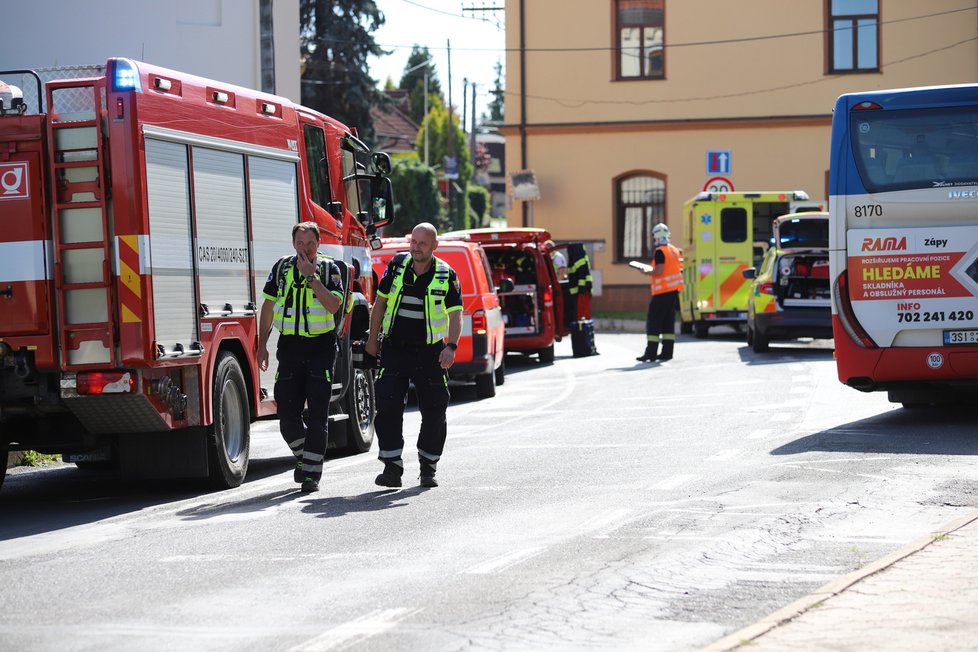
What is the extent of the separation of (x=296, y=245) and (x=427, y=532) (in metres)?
2.77

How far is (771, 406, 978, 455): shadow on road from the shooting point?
12.6m

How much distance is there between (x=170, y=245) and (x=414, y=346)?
1.74m

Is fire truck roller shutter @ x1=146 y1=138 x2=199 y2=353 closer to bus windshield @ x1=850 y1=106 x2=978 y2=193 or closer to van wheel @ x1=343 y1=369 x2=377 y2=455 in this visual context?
van wheel @ x1=343 y1=369 x2=377 y2=455

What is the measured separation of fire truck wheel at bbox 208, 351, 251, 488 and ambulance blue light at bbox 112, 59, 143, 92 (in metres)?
2.09

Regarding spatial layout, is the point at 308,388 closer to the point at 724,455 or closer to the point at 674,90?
the point at 724,455

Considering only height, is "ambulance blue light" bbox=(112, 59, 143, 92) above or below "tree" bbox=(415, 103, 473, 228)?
below

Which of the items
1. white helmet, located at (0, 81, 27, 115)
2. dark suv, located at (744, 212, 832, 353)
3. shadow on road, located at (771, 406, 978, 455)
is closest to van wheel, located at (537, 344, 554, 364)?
dark suv, located at (744, 212, 832, 353)

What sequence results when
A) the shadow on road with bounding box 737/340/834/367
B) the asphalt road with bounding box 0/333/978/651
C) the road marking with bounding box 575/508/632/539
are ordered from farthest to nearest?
the shadow on road with bounding box 737/340/834/367, the road marking with bounding box 575/508/632/539, the asphalt road with bounding box 0/333/978/651

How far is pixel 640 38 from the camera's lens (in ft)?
145

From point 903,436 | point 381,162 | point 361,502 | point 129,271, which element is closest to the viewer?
point 129,271

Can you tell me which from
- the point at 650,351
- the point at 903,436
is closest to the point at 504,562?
the point at 903,436

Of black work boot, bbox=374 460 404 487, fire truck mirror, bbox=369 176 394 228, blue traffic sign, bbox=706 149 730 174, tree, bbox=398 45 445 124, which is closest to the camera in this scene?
black work boot, bbox=374 460 404 487

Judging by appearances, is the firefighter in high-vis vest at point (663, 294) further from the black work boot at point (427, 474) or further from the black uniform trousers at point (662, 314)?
the black work boot at point (427, 474)

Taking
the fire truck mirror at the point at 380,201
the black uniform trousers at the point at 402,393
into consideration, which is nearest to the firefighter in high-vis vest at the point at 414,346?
the black uniform trousers at the point at 402,393
